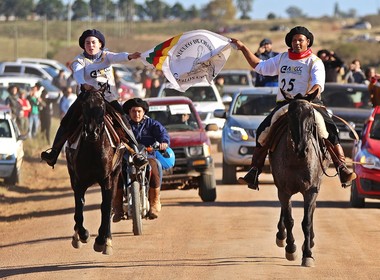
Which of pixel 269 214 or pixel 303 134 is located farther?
pixel 269 214

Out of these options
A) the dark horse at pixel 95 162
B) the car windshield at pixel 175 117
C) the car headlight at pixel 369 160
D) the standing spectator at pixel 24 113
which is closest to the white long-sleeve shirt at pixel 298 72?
the dark horse at pixel 95 162

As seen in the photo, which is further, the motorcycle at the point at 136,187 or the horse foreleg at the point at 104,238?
the motorcycle at the point at 136,187

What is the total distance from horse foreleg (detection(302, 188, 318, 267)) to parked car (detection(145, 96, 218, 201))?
6.37 metres

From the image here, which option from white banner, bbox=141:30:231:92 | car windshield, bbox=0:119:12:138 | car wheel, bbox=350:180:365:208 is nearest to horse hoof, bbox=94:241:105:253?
white banner, bbox=141:30:231:92

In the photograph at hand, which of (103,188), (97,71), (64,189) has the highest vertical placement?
(97,71)

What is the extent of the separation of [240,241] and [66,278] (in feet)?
11.3

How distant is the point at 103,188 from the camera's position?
14.7 metres

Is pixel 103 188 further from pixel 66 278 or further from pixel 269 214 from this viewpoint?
pixel 269 214

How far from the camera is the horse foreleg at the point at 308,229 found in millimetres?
13922

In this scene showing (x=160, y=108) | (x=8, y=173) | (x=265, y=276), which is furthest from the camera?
(x=8, y=173)

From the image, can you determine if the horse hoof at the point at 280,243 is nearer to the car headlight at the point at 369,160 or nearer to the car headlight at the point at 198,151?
the car headlight at the point at 369,160

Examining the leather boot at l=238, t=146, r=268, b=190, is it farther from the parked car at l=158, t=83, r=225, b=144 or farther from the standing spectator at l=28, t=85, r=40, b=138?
the standing spectator at l=28, t=85, r=40, b=138

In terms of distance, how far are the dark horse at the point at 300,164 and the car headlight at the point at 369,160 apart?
5.54m

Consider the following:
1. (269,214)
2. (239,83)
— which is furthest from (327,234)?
(239,83)
